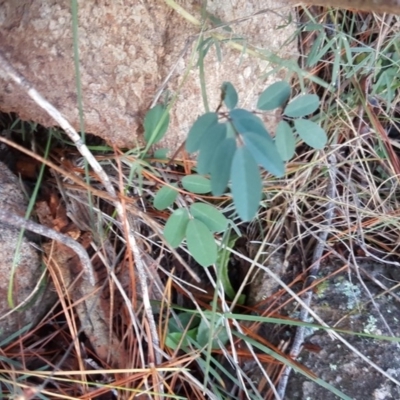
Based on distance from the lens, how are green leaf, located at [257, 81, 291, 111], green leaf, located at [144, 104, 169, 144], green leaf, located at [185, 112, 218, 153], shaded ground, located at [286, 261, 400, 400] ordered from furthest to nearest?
shaded ground, located at [286, 261, 400, 400], green leaf, located at [144, 104, 169, 144], green leaf, located at [257, 81, 291, 111], green leaf, located at [185, 112, 218, 153]

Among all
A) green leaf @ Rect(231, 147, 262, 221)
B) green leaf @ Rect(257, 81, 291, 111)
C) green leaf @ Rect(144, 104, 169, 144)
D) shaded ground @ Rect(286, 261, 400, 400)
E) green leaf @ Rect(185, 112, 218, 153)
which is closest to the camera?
green leaf @ Rect(231, 147, 262, 221)

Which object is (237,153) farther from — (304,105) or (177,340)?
(177,340)

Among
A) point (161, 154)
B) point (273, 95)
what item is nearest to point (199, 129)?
point (273, 95)

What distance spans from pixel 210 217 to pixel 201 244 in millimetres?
62

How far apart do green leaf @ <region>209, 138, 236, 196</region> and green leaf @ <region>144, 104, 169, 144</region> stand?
1.09ft

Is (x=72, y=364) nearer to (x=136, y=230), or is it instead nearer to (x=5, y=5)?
(x=136, y=230)

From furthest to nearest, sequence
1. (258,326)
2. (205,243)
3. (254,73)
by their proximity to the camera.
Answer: (258,326), (254,73), (205,243)

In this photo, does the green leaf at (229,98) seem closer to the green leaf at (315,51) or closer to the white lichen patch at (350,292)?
the green leaf at (315,51)

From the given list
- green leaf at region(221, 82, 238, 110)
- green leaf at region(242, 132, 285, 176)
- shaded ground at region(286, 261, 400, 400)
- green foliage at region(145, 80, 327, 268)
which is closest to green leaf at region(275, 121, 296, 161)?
green foliage at region(145, 80, 327, 268)

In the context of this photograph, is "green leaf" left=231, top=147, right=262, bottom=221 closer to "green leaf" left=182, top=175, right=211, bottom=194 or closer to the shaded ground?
"green leaf" left=182, top=175, right=211, bottom=194

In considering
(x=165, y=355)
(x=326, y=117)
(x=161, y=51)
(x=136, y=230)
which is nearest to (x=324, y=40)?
(x=326, y=117)

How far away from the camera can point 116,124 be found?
1.03 meters

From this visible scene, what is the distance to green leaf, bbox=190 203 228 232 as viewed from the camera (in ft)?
3.19

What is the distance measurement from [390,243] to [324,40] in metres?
0.53
